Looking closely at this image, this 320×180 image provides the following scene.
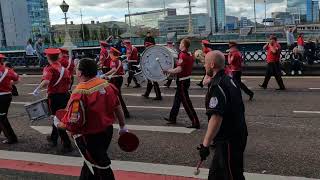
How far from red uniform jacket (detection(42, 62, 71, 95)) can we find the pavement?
1162 millimetres

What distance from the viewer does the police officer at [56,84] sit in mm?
8422

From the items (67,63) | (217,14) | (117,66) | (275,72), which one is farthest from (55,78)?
(217,14)

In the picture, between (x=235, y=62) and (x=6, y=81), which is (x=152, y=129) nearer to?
(x=6, y=81)

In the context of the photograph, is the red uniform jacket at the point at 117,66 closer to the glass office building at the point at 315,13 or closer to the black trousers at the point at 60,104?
the black trousers at the point at 60,104

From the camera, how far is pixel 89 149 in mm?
5059

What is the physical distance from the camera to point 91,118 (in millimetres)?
4969

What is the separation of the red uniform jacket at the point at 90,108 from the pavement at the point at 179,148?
2218 mm

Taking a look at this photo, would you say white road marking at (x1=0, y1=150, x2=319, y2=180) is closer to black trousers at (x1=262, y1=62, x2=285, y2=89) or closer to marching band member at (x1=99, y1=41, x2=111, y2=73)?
marching band member at (x1=99, y1=41, x2=111, y2=73)

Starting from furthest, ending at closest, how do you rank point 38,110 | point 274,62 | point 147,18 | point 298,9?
point 147,18
point 298,9
point 274,62
point 38,110

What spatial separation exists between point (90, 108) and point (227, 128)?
140cm

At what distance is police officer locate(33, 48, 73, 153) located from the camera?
332 inches

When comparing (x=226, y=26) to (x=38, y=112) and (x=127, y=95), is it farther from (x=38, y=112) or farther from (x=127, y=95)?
(x=38, y=112)

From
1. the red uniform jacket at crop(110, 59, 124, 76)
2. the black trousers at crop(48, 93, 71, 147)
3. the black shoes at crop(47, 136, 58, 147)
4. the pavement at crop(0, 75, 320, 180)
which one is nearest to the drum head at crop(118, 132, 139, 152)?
the pavement at crop(0, 75, 320, 180)

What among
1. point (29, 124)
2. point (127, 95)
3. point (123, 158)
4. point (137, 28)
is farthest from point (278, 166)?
point (137, 28)
